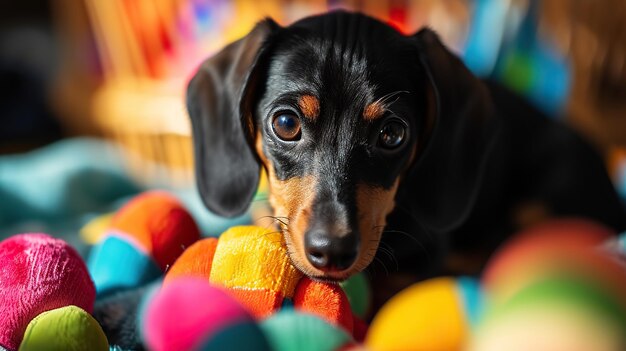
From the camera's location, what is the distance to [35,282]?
1076 millimetres

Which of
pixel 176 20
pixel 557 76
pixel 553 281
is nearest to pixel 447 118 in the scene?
pixel 553 281

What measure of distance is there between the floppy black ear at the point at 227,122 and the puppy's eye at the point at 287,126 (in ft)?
0.39

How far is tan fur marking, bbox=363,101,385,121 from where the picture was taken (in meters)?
1.26

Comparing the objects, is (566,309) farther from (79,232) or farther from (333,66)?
(79,232)

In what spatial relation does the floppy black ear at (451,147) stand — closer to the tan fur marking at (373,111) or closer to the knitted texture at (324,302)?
the tan fur marking at (373,111)

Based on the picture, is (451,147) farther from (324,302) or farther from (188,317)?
(188,317)

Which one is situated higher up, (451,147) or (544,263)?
(544,263)

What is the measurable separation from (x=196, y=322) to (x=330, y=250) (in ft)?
1.09

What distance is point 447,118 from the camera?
4.68ft

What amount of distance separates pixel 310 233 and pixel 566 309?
0.48m

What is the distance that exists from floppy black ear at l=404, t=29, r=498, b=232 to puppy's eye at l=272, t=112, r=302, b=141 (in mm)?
327

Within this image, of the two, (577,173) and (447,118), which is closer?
(447,118)

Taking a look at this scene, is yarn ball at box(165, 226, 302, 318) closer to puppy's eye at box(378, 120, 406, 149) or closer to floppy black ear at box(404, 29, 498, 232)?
puppy's eye at box(378, 120, 406, 149)

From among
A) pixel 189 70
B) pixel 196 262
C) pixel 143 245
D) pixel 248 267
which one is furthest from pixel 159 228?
pixel 189 70
